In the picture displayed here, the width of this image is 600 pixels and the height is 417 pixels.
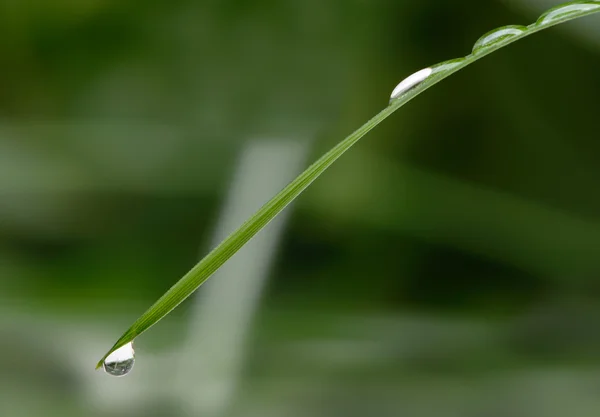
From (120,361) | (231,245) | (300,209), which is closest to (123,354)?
(120,361)

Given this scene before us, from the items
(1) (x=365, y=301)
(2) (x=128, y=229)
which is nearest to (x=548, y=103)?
(1) (x=365, y=301)

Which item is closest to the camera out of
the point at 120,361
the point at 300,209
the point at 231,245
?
the point at 231,245

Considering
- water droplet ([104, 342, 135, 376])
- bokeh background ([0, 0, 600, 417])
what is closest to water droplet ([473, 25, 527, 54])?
water droplet ([104, 342, 135, 376])

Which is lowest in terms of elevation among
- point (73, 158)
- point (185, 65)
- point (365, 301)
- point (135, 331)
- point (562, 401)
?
point (135, 331)

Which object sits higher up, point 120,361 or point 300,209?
point 300,209

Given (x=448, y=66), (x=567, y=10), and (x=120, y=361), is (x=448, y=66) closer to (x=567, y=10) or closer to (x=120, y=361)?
(x=567, y=10)

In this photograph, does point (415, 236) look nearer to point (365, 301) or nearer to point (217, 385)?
point (365, 301)

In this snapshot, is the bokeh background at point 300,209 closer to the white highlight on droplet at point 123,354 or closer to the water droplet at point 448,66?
the white highlight on droplet at point 123,354
